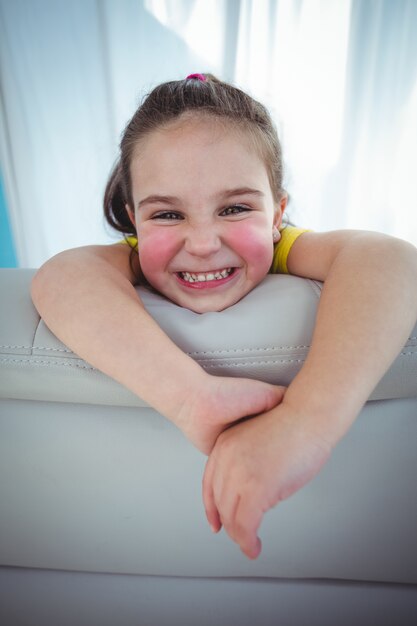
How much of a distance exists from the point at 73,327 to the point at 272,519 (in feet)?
1.25

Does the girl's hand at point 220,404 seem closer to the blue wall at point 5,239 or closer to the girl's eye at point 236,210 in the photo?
the girl's eye at point 236,210

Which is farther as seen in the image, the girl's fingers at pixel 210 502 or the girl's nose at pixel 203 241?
the girl's nose at pixel 203 241

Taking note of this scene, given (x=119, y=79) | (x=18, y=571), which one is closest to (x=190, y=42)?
(x=119, y=79)

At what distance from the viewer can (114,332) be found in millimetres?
487

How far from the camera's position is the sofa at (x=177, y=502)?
509 millimetres

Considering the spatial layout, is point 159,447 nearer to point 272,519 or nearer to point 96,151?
point 272,519

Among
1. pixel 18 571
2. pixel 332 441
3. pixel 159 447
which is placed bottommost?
pixel 18 571

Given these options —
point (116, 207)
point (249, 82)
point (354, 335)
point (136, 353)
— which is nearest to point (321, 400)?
point (354, 335)

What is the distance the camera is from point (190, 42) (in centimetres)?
150

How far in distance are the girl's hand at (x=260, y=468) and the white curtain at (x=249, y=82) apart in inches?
43.3

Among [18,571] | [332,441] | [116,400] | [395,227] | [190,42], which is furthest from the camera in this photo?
[395,227]

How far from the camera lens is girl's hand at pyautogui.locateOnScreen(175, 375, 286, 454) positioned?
42cm

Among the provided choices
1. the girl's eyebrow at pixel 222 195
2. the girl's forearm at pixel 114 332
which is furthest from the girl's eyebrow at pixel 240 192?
the girl's forearm at pixel 114 332

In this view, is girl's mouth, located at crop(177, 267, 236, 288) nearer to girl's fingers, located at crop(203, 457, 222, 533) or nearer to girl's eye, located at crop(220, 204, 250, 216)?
girl's eye, located at crop(220, 204, 250, 216)
